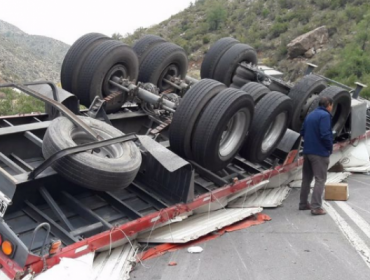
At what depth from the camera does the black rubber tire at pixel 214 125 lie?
5.64 meters

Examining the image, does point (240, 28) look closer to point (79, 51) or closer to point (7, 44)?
point (7, 44)

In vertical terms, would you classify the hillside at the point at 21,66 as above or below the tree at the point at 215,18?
below

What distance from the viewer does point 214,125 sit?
5.62m

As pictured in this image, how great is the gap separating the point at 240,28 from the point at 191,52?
425 centimetres

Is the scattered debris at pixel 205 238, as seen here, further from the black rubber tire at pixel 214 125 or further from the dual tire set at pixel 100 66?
the dual tire set at pixel 100 66

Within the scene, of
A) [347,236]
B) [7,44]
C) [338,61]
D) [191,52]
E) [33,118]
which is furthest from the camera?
[7,44]

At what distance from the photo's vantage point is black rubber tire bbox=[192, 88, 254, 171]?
18.5 feet

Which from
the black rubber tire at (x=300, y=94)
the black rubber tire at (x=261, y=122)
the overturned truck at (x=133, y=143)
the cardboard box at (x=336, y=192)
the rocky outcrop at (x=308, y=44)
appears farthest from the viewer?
the rocky outcrop at (x=308, y=44)

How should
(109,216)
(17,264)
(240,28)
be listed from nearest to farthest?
(17,264) < (109,216) < (240,28)

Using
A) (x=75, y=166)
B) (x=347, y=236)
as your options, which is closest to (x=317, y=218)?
(x=347, y=236)

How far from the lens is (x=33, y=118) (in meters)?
6.55

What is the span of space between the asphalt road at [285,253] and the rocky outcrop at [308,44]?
17.9 m

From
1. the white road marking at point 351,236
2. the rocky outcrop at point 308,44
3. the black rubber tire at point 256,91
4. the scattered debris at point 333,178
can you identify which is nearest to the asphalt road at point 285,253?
the white road marking at point 351,236

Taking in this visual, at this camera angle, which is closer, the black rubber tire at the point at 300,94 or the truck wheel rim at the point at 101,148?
the truck wheel rim at the point at 101,148
